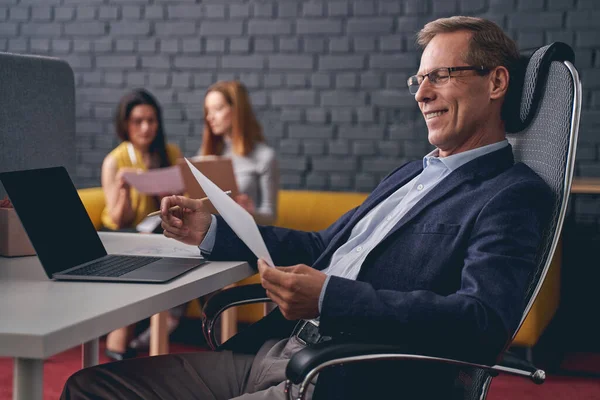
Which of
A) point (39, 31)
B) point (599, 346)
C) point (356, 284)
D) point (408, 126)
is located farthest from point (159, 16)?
point (356, 284)

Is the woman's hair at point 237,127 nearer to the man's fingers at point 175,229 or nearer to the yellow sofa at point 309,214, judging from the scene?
the yellow sofa at point 309,214

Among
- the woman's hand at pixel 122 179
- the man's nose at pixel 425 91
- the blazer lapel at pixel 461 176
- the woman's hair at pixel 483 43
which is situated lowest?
the woman's hand at pixel 122 179

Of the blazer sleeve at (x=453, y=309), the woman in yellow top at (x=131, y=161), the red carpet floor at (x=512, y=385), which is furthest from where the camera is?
the woman in yellow top at (x=131, y=161)

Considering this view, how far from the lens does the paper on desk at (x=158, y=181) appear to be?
3.08m

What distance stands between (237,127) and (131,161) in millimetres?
517

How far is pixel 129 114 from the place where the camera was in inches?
147

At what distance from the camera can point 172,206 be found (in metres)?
1.61

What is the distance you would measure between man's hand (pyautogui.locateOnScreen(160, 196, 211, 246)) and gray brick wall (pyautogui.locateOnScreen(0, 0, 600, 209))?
7.82 feet

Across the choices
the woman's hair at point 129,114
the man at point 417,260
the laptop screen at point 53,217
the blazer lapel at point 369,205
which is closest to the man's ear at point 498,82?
the man at point 417,260

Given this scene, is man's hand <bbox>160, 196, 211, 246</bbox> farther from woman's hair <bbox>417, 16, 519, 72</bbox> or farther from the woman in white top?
the woman in white top

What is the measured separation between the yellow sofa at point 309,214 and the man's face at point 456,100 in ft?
5.54

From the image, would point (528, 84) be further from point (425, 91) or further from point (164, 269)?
point (164, 269)

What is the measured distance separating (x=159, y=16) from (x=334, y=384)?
3.42 m

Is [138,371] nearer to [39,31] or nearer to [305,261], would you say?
[305,261]
